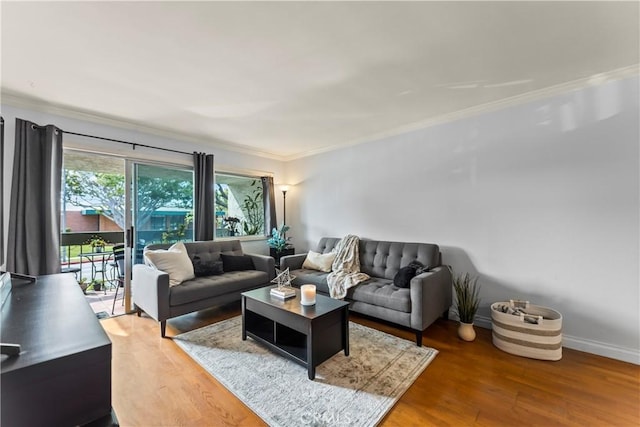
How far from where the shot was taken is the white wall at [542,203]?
7.40ft

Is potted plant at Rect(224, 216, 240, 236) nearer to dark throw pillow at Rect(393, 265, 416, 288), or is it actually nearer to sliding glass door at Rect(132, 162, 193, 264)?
sliding glass door at Rect(132, 162, 193, 264)

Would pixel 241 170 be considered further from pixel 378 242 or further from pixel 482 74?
pixel 482 74

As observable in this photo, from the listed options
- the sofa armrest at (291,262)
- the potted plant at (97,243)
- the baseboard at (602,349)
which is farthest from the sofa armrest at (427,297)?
the potted plant at (97,243)

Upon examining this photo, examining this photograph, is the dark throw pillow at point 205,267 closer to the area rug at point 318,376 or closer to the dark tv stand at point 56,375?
the area rug at point 318,376

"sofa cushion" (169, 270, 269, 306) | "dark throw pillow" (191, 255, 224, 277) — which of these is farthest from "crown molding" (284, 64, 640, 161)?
"dark throw pillow" (191, 255, 224, 277)

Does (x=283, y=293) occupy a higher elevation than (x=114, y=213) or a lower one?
lower

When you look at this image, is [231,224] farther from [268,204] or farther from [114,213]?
[114,213]

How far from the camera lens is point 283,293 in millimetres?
2467

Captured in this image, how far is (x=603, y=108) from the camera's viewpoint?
233cm

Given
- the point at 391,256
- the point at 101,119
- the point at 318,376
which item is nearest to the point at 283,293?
the point at 318,376

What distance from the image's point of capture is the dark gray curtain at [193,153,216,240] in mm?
3912

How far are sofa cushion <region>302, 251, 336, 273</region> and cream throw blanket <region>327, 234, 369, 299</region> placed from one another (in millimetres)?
62

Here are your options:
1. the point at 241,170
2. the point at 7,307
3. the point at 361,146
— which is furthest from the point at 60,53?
the point at 361,146

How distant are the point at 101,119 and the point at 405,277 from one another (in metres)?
3.90
